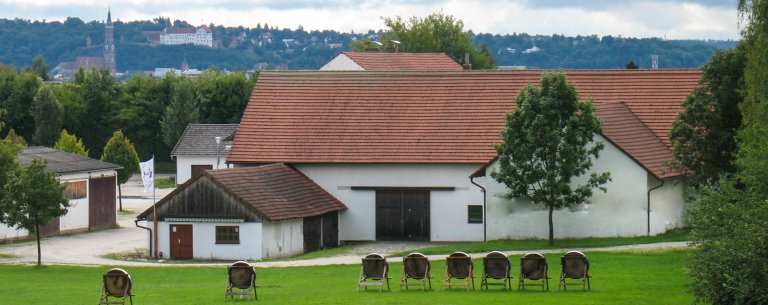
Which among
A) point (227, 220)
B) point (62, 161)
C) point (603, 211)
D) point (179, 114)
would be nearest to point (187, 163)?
point (179, 114)

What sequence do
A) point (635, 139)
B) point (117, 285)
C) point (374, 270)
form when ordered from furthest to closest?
point (635, 139) → point (374, 270) → point (117, 285)

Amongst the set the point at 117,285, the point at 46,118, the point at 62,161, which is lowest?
the point at 117,285

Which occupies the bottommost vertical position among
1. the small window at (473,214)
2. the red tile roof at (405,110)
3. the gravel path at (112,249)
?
the gravel path at (112,249)

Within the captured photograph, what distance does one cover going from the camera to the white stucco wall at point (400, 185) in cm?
5141

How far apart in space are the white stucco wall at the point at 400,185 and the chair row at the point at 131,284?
20.7 metres

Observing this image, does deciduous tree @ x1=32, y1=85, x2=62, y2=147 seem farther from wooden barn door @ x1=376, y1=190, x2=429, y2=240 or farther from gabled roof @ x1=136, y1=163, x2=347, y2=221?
wooden barn door @ x1=376, y1=190, x2=429, y2=240

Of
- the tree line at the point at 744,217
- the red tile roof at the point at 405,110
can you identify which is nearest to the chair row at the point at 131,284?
the tree line at the point at 744,217

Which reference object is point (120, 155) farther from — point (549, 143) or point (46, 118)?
point (549, 143)

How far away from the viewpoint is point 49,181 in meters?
42.6

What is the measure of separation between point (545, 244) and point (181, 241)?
38.6ft

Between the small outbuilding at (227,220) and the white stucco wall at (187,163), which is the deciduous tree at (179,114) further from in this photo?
the small outbuilding at (227,220)

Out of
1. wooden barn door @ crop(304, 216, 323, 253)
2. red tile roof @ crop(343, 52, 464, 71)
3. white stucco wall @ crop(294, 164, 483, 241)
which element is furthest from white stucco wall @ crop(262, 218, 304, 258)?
red tile roof @ crop(343, 52, 464, 71)

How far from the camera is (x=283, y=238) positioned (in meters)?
47.3

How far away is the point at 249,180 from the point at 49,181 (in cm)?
794
